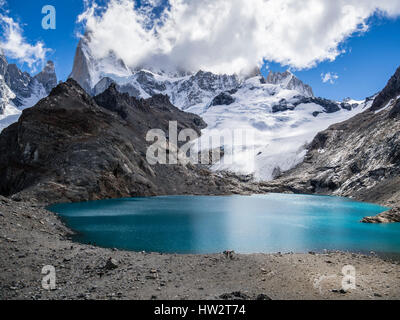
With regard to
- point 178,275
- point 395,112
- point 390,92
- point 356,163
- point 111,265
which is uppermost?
point 390,92

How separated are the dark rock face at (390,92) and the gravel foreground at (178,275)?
14829 cm

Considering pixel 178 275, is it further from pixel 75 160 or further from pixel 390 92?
pixel 390 92

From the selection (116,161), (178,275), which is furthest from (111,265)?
(116,161)

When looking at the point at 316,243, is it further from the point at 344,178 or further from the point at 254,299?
the point at 344,178

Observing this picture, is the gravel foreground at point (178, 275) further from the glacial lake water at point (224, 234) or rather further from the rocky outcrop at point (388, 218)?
the rocky outcrop at point (388, 218)

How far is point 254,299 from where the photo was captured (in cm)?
1298

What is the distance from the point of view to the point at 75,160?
222 feet

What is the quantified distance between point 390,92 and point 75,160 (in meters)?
144

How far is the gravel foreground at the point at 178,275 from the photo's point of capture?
1366cm

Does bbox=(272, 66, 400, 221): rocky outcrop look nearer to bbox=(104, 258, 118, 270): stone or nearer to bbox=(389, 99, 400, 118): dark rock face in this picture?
bbox=(389, 99, 400, 118): dark rock face


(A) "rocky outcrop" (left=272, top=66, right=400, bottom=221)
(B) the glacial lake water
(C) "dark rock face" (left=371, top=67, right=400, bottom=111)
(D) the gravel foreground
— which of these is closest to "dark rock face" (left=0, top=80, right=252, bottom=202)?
(B) the glacial lake water

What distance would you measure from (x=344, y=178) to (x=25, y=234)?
10065cm
